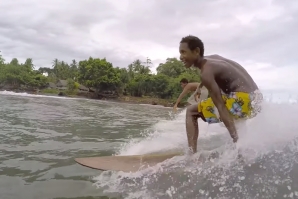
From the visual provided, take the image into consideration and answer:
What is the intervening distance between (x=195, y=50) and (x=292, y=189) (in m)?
1.83

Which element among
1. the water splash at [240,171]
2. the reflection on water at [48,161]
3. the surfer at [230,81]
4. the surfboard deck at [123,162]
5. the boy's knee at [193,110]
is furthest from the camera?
the boy's knee at [193,110]

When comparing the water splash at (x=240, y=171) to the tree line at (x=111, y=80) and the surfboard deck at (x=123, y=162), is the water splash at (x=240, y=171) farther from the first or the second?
the tree line at (x=111, y=80)

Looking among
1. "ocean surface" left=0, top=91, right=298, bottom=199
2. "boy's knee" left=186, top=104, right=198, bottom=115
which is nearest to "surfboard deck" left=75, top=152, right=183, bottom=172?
"ocean surface" left=0, top=91, right=298, bottom=199

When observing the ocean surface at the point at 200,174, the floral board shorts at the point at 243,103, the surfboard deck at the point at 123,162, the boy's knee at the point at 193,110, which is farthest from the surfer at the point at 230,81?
the surfboard deck at the point at 123,162

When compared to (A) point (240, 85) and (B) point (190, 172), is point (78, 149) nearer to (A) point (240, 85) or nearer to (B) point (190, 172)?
(B) point (190, 172)

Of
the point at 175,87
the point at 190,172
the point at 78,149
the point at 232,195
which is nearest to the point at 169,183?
the point at 190,172

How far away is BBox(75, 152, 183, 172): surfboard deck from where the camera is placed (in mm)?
3531

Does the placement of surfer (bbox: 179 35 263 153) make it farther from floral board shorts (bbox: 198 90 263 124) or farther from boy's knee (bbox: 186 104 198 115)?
boy's knee (bbox: 186 104 198 115)

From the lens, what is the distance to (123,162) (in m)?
3.73

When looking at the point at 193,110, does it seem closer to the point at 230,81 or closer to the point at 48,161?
the point at 230,81

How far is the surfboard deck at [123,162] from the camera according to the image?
353 centimetres

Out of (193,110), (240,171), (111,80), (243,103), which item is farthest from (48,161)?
(111,80)

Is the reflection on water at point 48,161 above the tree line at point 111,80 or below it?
below

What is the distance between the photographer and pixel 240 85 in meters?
3.45
